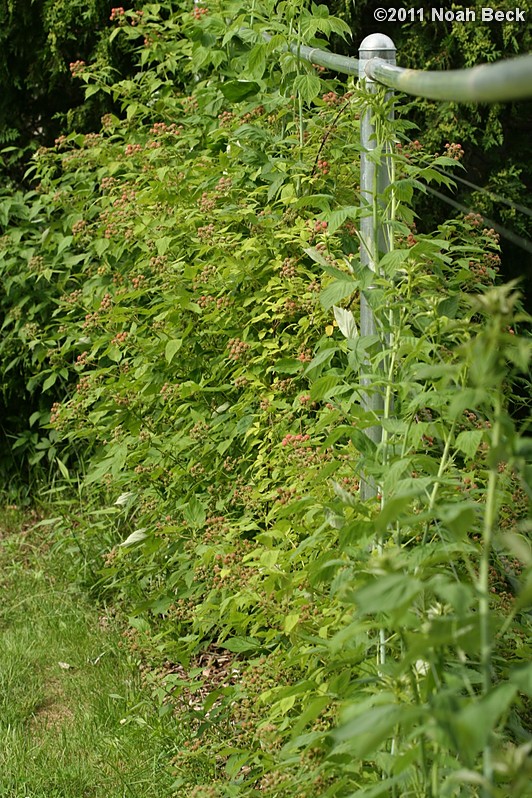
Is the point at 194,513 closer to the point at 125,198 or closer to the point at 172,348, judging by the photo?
the point at 172,348

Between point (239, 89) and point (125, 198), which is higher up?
point (239, 89)

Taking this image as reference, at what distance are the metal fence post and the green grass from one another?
1.09 m

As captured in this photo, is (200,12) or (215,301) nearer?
(215,301)

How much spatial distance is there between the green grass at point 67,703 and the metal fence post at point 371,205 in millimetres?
1088

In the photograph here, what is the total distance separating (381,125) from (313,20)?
0.88m

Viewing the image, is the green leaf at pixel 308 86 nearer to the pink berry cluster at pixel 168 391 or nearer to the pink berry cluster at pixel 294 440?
the pink berry cluster at pixel 168 391

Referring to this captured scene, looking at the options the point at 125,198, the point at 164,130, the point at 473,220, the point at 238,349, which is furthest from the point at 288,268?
the point at 164,130

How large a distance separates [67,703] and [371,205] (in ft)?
6.45

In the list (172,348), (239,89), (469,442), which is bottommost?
(172,348)

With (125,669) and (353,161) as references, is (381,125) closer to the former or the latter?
(353,161)

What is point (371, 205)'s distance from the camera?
215 centimetres

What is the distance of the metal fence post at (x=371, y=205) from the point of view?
2111mm

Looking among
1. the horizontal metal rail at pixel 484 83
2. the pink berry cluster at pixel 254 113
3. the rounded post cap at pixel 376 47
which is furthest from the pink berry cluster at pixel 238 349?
the horizontal metal rail at pixel 484 83

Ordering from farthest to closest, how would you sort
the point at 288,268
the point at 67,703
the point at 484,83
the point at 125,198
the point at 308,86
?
the point at 125,198 < the point at 67,703 < the point at 308,86 < the point at 288,268 < the point at 484,83
